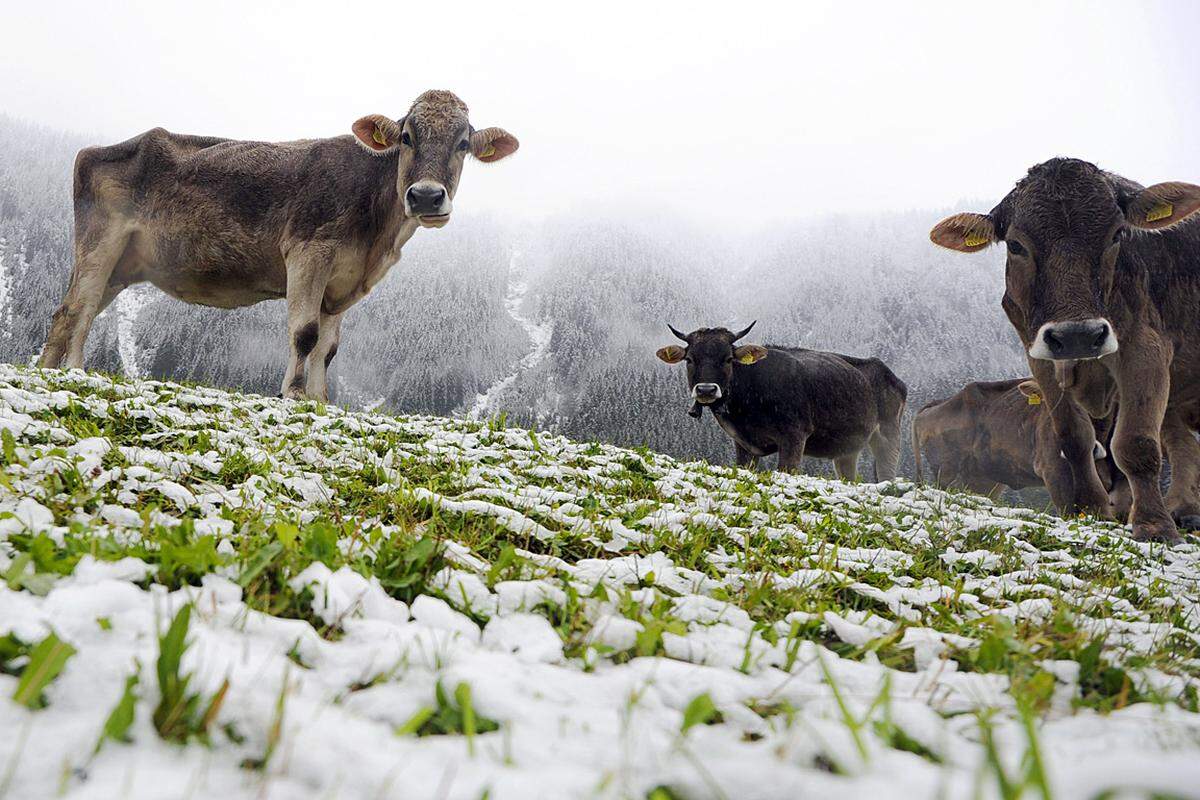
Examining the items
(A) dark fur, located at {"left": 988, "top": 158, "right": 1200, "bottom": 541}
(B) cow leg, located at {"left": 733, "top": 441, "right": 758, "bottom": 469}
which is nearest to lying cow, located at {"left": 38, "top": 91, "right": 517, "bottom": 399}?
(A) dark fur, located at {"left": 988, "top": 158, "right": 1200, "bottom": 541}

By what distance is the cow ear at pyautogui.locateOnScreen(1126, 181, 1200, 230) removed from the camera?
6.32 m

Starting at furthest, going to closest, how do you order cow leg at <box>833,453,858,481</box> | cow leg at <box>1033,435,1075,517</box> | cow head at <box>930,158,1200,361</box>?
cow leg at <box>833,453,858,481</box>
cow leg at <box>1033,435,1075,517</box>
cow head at <box>930,158,1200,361</box>

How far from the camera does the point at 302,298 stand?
31.4ft

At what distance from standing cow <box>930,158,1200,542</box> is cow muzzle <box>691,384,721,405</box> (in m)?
6.71

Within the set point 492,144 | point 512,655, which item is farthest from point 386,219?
point 512,655

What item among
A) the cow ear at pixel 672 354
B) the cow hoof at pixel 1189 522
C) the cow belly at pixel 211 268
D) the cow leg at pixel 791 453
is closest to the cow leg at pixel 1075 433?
the cow hoof at pixel 1189 522

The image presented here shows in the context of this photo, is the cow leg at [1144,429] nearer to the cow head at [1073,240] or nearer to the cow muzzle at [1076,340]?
the cow head at [1073,240]

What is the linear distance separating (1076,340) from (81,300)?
42.9 ft

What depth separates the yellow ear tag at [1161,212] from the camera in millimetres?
6332

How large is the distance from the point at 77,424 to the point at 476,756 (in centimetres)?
484

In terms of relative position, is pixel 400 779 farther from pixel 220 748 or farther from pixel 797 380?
pixel 797 380

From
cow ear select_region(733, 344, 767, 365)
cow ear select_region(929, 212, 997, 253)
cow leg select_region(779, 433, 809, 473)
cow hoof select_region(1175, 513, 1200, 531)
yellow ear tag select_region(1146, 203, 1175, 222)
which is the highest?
yellow ear tag select_region(1146, 203, 1175, 222)

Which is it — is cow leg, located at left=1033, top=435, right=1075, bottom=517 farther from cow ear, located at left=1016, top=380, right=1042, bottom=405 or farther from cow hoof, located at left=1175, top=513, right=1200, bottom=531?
cow hoof, located at left=1175, top=513, right=1200, bottom=531

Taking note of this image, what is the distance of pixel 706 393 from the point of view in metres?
13.8
